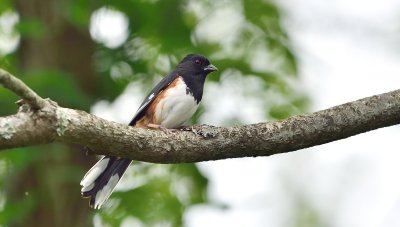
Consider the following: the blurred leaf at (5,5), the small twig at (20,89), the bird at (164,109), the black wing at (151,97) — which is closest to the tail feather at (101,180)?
the bird at (164,109)

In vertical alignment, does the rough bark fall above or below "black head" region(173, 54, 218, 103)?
above

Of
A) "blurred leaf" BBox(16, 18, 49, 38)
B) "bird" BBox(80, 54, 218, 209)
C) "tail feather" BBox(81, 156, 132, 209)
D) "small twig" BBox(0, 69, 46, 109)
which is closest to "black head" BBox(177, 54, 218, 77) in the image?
"bird" BBox(80, 54, 218, 209)

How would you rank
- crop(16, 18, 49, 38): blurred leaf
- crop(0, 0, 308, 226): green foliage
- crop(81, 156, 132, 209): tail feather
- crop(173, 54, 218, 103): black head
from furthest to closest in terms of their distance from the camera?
crop(173, 54, 218, 103): black head → crop(16, 18, 49, 38): blurred leaf → crop(0, 0, 308, 226): green foliage → crop(81, 156, 132, 209): tail feather

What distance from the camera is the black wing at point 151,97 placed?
6.10 m

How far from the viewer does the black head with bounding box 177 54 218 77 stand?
661cm

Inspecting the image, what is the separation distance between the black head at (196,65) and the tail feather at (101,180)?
1.38m

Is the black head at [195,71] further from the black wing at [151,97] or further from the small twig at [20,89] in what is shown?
the small twig at [20,89]

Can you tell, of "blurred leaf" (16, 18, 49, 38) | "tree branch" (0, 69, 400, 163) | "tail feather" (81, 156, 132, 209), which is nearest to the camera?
"tree branch" (0, 69, 400, 163)

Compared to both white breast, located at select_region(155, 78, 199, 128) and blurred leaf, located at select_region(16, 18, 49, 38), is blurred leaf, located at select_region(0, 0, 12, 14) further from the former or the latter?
white breast, located at select_region(155, 78, 199, 128)

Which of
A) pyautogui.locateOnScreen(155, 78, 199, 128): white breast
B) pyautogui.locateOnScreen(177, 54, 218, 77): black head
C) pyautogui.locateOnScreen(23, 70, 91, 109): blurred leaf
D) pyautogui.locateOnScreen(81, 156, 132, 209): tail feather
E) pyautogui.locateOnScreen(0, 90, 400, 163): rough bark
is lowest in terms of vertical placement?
pyautogui.locateOnScreen(81, 156, 132, 209): tail feather

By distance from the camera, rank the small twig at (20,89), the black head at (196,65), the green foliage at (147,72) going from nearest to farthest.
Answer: the small twig at (20,89) < the green foliage at (147,72) < the black head at (196,65)

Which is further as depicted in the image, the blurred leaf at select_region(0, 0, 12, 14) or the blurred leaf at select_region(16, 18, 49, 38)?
the blurred leaf at select_region(0, 0, 12, 14)

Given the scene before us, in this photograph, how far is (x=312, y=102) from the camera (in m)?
8.72

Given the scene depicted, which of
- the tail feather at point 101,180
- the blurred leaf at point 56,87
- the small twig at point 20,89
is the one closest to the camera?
the small twig at point 20,89
